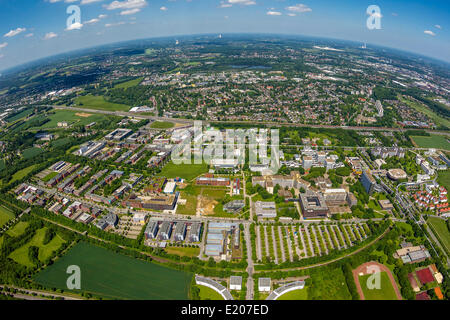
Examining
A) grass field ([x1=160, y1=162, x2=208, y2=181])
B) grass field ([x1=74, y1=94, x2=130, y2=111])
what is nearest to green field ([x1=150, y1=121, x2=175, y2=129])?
grass field ([x1=74, y1=94, x2=130, y2=111])

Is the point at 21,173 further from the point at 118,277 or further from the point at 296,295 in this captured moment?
the point at 296,295

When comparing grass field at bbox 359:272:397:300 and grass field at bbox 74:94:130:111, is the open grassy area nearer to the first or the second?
grass field at bbox 359:272:397:300

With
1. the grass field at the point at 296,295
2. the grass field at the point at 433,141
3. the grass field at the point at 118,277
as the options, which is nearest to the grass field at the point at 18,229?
the grass field at the point at 118,277

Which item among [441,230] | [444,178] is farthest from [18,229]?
[444,178]

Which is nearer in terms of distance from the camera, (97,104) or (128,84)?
(97,104)

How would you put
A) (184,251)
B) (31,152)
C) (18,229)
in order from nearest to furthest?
1. (184,251)
2. (18,229)
3. (31,152)

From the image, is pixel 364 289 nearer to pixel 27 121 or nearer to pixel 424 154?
pixel 424 154

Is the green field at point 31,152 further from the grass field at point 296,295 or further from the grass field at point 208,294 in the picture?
the grass field at point 296,295

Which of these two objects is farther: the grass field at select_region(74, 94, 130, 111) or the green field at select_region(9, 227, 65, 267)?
the grass field at select_region(74, 94, 130, 111)
